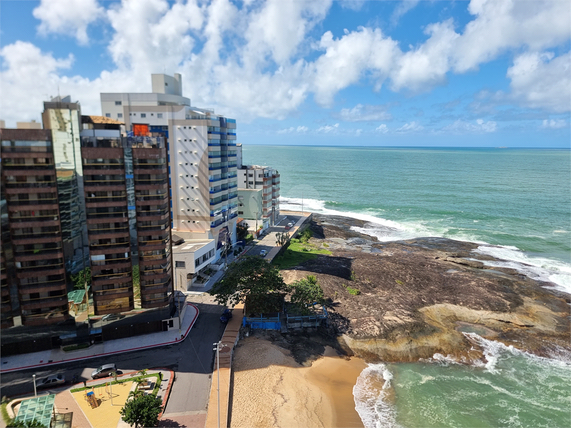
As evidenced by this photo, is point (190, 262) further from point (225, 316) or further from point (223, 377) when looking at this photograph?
point (223, 377)

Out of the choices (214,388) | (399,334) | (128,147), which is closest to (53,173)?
(128,147)

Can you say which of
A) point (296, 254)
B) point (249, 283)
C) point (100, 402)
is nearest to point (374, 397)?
point (249, 283)

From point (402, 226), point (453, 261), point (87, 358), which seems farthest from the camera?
point (402, 226)

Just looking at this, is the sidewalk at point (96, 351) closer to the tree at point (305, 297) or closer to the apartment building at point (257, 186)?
the tree at point (305, 297)

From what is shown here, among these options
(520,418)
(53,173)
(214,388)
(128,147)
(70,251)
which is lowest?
(520,418)

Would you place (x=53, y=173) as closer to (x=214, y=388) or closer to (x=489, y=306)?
(x=214, y=388)

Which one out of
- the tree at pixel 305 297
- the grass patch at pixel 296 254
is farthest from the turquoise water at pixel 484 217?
the tree at pixel 305 297
